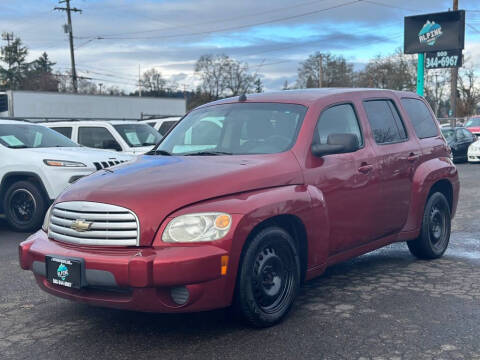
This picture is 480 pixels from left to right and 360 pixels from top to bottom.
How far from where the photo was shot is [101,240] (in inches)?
151

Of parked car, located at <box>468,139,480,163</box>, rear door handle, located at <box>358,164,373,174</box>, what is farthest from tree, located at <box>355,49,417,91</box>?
rear door handle, located at <box>358,164,373,174</box>

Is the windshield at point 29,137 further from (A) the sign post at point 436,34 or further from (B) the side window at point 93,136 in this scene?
(A) the sign post at point 436,34

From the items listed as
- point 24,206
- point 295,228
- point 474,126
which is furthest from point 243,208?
point 474,126

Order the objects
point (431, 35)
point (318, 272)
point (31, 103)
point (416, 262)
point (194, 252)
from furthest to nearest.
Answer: point (431, 35)
point (31, 103)
point (416, 262)
point (318, 272)
point (194, 252)

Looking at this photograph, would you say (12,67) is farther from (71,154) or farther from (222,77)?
(71,154)

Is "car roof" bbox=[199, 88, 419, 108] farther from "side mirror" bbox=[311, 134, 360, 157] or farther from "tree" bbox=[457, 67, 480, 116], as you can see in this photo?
"tree" bbox=[457, 67, 480, 116]

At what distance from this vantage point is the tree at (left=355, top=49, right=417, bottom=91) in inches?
2689

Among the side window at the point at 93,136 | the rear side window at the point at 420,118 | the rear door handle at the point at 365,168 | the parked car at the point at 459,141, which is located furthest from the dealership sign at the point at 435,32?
the rear door handle at the point at 365,168

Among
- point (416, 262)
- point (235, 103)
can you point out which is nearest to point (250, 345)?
point (235, 103)

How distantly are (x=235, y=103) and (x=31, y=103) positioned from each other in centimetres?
2236

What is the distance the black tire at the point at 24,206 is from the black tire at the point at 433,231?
16.8 feet

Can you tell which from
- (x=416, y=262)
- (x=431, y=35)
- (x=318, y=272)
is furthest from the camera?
(x=431, y=35)

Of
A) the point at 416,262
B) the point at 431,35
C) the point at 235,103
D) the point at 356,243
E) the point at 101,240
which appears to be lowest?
the point at 416,262

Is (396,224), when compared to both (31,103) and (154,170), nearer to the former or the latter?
(154,170)
